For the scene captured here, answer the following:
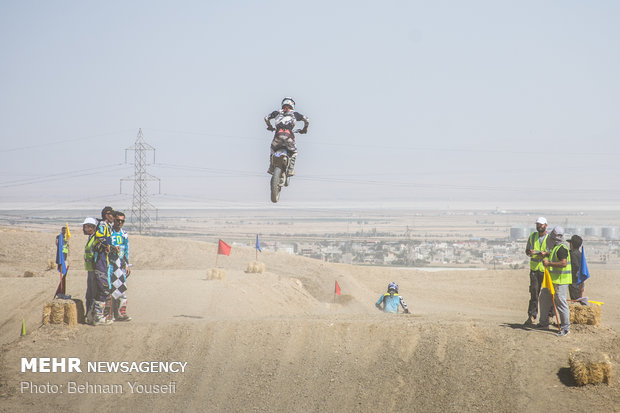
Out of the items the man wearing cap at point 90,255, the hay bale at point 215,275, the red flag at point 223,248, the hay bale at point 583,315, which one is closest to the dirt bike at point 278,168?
the man wearing cap at point 90,255

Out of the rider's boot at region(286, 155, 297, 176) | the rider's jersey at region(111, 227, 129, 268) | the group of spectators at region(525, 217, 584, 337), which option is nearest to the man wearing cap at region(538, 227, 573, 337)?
the group of spectators at region(525, 217, 584, 337)

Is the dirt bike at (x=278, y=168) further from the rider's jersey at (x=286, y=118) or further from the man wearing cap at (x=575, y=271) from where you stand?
the man wearing cap at (x=575, y=271)

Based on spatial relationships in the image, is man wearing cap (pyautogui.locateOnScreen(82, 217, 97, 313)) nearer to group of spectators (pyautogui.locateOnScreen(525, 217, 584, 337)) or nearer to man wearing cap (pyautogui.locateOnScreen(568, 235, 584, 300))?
group of spectators (pyautogui.locateOnScreen(525, 217, 584, 337))

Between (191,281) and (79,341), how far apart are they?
33.0 feet

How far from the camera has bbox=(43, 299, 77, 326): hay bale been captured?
14492 mm

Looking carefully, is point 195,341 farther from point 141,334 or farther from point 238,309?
point 238,309

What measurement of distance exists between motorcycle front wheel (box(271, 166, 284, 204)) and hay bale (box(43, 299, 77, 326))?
5.15m

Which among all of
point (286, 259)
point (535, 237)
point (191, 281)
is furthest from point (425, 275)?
point (535, 237)

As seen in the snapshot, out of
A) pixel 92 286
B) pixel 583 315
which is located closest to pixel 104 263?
pixel 92 286

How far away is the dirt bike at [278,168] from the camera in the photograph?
13.9 metres

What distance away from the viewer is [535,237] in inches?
531

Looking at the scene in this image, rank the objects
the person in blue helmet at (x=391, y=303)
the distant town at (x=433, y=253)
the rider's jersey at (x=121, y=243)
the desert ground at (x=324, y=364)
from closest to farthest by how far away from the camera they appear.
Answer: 1. the desert ground at (x=324, y=364)
2. the rider's jersey at (x=121, y=243)
3. the person in blue helmet at (x=391, y=303)
4. the distant town at (x=433, y=253)

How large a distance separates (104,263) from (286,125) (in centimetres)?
510

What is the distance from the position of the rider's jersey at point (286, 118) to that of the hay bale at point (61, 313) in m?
6.12
